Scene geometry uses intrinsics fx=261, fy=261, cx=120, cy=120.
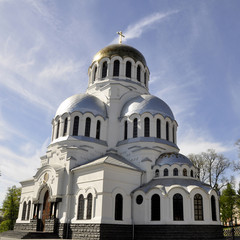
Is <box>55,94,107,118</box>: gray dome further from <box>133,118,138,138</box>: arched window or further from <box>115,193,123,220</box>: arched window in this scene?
<box>115,193,123,220</box>: arched window

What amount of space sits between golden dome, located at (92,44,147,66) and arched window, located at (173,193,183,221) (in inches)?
556

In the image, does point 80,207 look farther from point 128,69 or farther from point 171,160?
point 128,69

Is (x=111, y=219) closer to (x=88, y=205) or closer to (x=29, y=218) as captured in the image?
(x=88, y=205)

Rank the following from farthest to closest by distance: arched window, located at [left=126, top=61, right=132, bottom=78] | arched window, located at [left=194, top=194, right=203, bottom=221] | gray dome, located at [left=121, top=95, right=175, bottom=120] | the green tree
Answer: the green tree → arched window, located at [left=126, top=61, right=132, bottom=78] → gray dome, located at [left=121, top=95, right=175, bottom=120] → arched window, located at [left=194, top=194, right=203, bottom=221]

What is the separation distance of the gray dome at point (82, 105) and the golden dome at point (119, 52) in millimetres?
5212

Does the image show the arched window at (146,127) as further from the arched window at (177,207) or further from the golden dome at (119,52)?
the golden dome at (119,52)

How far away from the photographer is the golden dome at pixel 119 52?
25062mm

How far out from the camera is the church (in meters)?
15.9

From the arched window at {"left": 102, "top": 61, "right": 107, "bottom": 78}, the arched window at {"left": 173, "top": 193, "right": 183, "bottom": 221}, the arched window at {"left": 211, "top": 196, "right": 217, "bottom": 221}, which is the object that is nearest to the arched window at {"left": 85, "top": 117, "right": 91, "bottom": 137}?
the arched window at {"left": 102, "top": 61, "right": 107, "bottom": 78}

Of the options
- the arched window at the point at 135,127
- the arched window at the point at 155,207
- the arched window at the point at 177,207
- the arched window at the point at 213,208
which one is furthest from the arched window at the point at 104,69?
the arched window at the point at 213,208

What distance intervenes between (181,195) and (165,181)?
154 cm

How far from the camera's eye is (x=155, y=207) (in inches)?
647

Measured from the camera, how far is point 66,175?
1827 cm

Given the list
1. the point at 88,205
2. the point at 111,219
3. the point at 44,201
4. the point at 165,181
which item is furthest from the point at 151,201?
the point at 44,201
